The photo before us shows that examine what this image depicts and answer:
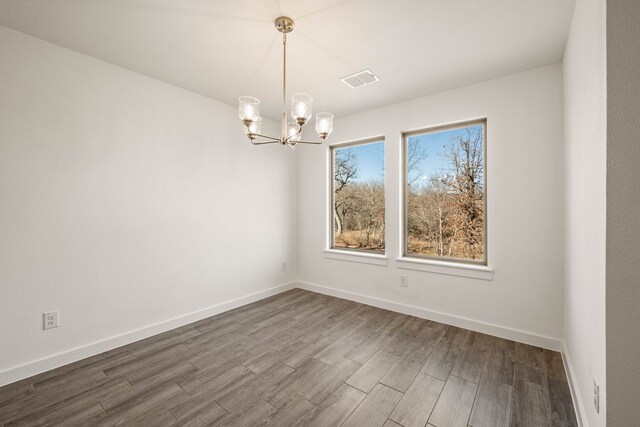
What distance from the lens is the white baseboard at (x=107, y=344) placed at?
205cm

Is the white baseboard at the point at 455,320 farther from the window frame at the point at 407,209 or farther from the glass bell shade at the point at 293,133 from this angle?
the glass bell shade at the point at 293,133

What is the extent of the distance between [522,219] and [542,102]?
3.64ft

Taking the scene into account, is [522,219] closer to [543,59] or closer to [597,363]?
[543,59]

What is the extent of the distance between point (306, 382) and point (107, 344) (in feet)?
6.27

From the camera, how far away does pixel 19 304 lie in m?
2.07

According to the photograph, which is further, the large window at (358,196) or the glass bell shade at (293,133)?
the large window at (358,196)

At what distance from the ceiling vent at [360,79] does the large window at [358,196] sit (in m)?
0.99

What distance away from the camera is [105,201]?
8.21 feet

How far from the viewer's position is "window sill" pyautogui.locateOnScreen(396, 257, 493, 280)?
283 centimetres

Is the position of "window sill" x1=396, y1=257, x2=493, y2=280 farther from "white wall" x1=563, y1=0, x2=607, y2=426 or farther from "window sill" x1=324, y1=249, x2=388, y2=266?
"white wall" x1=563, y1=0, x2=607, y2=426

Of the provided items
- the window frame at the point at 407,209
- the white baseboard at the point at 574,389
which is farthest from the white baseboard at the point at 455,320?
the window frame at the point at 407,209

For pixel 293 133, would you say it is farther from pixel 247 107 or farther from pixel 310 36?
pixel 310 36

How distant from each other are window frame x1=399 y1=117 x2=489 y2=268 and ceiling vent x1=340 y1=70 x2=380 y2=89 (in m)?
0.92

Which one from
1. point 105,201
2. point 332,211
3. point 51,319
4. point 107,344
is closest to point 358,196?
point 332,211
